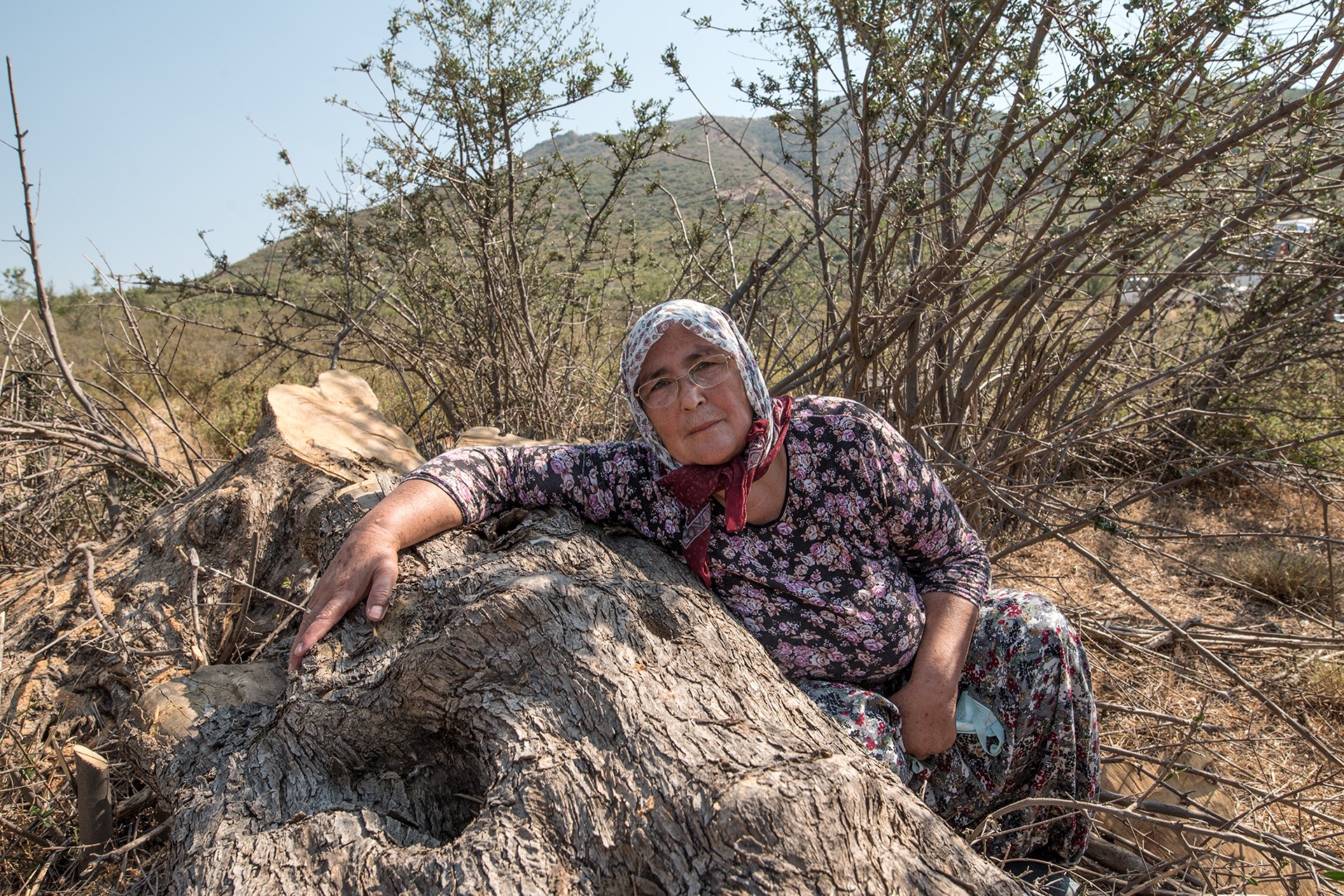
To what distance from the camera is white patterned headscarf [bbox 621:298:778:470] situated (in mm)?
1899

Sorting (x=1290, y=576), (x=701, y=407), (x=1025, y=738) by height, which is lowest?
(x=1290, y=576)

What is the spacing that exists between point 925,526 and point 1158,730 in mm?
1516

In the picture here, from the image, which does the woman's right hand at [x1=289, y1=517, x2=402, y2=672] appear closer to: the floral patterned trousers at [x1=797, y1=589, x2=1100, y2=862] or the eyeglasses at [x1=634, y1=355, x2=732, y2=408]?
A: the eyeglasses at [x1=634, y1=355, x2=732, y2=408]

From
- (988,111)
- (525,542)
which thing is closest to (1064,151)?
(988,111)

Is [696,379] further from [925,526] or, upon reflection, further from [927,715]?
[927,715]

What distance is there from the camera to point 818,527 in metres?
1.97

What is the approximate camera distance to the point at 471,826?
4.24 feet

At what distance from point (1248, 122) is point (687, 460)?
6.77ft

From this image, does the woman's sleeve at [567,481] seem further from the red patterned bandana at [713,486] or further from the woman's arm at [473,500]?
the red patterned bandana at [713,486]

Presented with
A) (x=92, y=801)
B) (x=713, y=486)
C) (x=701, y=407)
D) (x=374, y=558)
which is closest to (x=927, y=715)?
(x=713, y=486)

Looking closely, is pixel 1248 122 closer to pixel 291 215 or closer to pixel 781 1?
pixel 781 1

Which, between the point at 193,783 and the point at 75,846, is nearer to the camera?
the point at 193,783

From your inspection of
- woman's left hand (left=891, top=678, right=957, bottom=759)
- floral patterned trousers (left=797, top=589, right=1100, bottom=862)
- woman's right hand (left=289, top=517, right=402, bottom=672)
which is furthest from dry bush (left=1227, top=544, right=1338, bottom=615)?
woman's right hand (left=289, top=517, right=402, bottom=672)

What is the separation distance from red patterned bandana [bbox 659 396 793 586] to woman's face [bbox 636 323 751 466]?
3 cm
